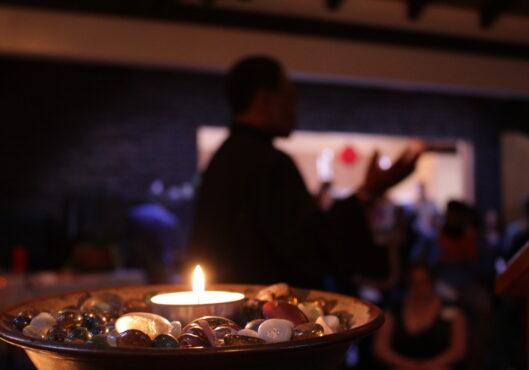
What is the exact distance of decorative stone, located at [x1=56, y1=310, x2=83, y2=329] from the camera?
0.52 metres

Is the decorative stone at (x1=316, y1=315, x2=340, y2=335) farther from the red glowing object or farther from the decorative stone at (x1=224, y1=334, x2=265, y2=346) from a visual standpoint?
the red glowing object

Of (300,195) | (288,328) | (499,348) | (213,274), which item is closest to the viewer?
(288,328)

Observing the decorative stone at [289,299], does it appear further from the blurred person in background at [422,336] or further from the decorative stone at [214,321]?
the blurred person in background at [422,336]

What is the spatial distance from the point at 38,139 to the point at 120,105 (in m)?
0.83

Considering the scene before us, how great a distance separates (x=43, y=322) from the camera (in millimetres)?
540

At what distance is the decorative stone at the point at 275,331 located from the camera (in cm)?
48

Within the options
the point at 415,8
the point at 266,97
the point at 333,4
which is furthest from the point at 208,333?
the point at 415,8

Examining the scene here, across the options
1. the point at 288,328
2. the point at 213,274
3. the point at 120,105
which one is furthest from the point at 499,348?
the point at 120,105

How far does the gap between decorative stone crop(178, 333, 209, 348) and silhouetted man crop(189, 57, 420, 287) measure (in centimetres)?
45

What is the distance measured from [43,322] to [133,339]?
0.14 metres

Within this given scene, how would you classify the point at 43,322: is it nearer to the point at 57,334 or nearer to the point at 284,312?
the point at 57,334

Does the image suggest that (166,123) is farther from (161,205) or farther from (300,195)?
(300,195)

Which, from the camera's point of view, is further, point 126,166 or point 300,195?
point 126,166

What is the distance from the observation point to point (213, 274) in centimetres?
112
